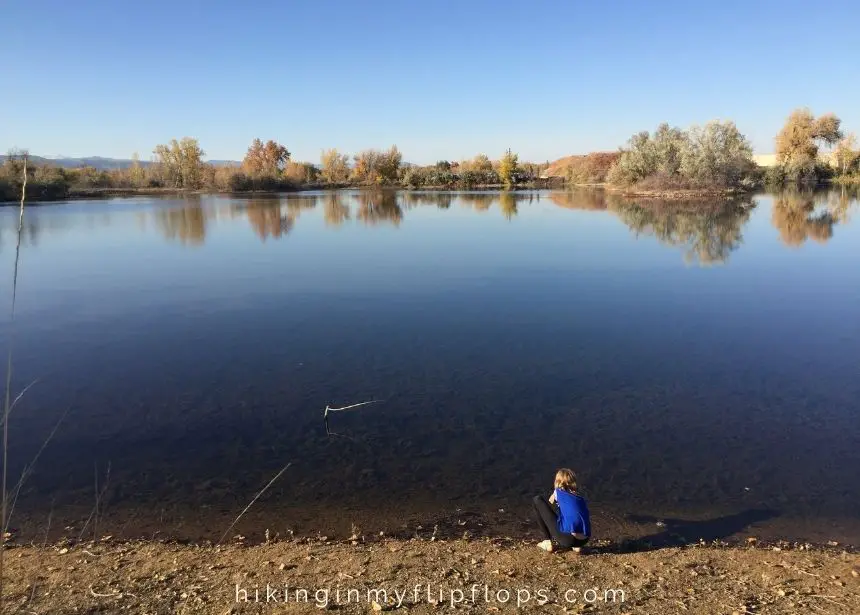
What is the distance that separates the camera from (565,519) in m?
4.33

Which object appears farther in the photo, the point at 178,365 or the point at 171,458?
the point at 178,365

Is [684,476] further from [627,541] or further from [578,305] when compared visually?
[578,305]

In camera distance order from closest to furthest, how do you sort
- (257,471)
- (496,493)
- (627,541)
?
(627,541), (496,493), (257,471)

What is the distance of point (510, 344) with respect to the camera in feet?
31.3

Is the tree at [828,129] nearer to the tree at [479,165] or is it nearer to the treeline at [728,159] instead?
the treeline at [728,159]

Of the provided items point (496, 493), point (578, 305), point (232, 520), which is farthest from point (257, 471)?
point (578, 305)

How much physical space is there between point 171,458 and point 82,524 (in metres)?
1.16

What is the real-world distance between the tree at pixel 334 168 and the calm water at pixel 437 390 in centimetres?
7991

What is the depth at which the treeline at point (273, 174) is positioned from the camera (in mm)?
73662

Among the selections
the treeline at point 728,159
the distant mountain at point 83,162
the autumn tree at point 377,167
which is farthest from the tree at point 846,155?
the distant mountain at point 83,162

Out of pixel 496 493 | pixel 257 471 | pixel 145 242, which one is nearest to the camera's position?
pixel 496 493

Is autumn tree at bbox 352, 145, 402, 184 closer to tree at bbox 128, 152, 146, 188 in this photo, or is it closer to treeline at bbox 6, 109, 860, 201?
treeline at bbox 6, 109, 860, 201

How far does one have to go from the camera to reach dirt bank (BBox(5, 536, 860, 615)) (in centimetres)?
344

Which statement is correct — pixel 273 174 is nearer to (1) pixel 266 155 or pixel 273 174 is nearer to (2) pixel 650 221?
(1) pixel 266 155
